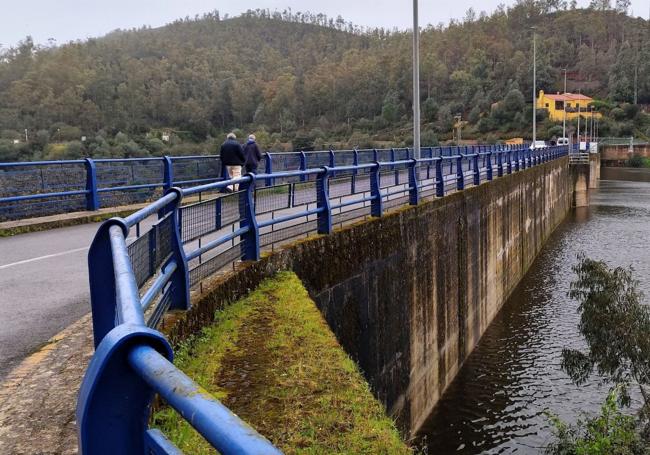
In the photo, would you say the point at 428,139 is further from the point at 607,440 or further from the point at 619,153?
the point at 607,440

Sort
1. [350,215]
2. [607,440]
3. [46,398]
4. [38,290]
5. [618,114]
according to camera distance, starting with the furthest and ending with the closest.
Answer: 1. [618,114]
2. [350,215]
3. [607,440]
4. [38,290]
5. [46,398]

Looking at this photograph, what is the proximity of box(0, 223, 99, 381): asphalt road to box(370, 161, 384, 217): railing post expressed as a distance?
4.60 m

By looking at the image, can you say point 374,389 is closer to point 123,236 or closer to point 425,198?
point 425,198

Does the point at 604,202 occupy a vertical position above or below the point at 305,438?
below

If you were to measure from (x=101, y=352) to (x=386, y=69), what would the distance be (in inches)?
6951

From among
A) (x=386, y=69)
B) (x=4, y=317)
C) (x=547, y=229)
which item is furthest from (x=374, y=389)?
(x=386, y=69)

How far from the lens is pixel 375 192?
10.9 metres

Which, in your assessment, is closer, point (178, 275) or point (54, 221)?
point (178, 275)

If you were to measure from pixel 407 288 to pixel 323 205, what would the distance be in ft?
11.5

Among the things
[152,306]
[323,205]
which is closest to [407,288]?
[323,205]

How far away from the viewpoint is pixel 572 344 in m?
17.9

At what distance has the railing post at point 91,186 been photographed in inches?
553

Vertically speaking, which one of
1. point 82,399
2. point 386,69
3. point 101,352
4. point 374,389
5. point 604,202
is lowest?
point 604,202

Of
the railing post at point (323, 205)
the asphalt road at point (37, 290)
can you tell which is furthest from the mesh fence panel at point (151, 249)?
the railing post at point (323, 205)
